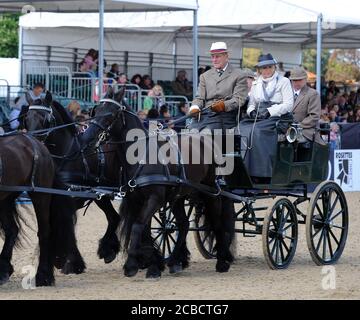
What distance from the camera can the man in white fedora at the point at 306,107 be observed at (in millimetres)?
10758

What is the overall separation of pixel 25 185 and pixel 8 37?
29.5m

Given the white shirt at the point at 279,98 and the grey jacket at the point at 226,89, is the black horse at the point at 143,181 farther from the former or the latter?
the white shirt at the point at 279,98

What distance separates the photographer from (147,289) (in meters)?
8.69

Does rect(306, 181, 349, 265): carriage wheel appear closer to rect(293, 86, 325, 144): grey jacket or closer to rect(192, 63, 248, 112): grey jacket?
rect(293, 86, 325, 144): grey jacket

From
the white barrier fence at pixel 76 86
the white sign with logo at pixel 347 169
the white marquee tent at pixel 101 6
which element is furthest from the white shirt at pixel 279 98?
the white sign with logo at pixel 347 169

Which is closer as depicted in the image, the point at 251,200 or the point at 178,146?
the point at 178,146

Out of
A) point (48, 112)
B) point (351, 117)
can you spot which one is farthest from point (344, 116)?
point (48, 112)

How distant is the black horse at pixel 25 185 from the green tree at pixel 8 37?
28768 millimetres

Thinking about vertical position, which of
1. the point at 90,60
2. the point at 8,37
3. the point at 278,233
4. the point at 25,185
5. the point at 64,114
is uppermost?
the point at 8,37

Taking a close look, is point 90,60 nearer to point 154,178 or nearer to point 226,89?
point 226,89

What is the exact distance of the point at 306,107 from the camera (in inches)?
431
